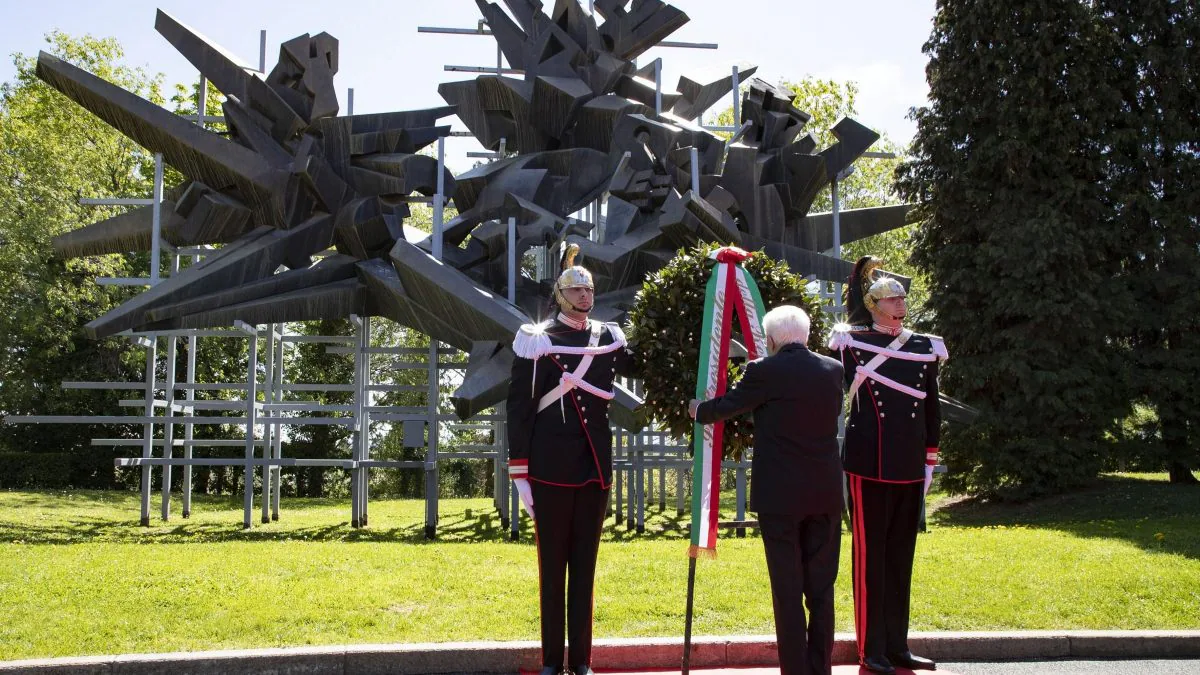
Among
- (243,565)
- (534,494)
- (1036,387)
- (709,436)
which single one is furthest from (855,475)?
(1036,387)

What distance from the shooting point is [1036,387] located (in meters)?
18.8

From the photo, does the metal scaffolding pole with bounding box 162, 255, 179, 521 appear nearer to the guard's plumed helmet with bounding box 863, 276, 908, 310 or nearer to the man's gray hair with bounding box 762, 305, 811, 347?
the guard's plumed helmet with bounding box 863, 276, 908, 310

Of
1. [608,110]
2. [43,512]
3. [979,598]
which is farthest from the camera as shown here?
[43,512]

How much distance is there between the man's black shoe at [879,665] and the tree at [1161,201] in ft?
48.4

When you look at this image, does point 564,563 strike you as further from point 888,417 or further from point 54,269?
point 54,269

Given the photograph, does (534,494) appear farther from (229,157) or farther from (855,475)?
(229,157)

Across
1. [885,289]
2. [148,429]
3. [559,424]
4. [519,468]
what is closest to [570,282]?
[559,424]

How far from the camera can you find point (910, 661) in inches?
247

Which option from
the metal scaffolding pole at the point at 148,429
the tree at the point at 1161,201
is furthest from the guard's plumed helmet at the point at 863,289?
the tree at the point at 1161,201

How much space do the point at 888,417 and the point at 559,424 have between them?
6.07 feet

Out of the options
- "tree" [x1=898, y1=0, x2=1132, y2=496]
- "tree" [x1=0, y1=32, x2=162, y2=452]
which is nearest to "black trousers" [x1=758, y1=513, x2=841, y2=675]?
"tree" [x1=898, y1=0, x2=1132, y2=496]

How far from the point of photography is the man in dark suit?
539cm

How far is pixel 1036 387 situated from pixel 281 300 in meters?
12.3

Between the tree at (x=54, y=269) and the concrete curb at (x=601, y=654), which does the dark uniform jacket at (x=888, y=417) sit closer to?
the concrete curb at (x=601, y=654)
